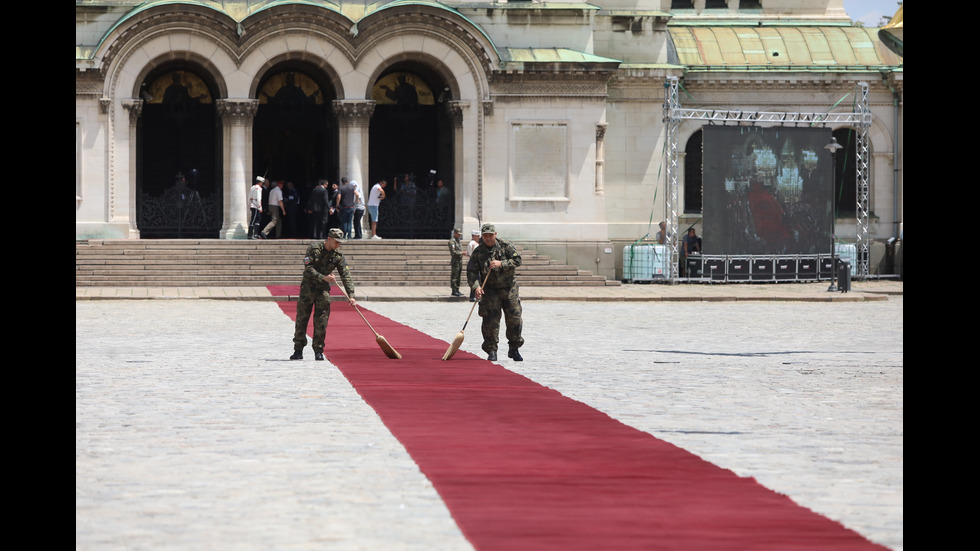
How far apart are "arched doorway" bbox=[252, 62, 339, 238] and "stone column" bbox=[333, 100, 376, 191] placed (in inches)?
41.2

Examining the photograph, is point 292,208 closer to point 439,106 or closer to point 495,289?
point 439,106

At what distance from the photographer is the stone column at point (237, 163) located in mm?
38844

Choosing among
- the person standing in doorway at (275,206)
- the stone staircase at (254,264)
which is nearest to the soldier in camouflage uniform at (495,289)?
the stone staircase at (254,264)

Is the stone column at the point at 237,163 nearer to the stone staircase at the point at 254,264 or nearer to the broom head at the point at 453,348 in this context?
the stone staircase at the point at 254,264

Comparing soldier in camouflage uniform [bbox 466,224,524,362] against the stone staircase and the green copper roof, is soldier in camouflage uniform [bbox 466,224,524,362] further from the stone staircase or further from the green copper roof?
the green copper roof

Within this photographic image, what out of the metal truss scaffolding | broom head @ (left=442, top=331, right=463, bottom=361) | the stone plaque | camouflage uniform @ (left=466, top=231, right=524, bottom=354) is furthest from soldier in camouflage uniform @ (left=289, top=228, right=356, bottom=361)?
the stone plaque

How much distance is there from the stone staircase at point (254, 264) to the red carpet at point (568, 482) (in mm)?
20915

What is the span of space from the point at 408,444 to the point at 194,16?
96.8 ft

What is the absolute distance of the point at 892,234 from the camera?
4369cm

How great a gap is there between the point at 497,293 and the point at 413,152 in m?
24.8

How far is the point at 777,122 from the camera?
4069 centimetres

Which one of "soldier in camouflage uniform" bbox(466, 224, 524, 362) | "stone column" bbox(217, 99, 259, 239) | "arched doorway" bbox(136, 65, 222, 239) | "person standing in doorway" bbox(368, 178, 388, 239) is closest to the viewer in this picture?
"soldier in camouflage uniform" bbox(466, 224, 524, 362)

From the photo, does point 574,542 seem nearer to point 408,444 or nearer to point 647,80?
point 408,444

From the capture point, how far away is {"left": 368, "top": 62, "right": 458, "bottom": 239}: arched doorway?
40250 millimetres
